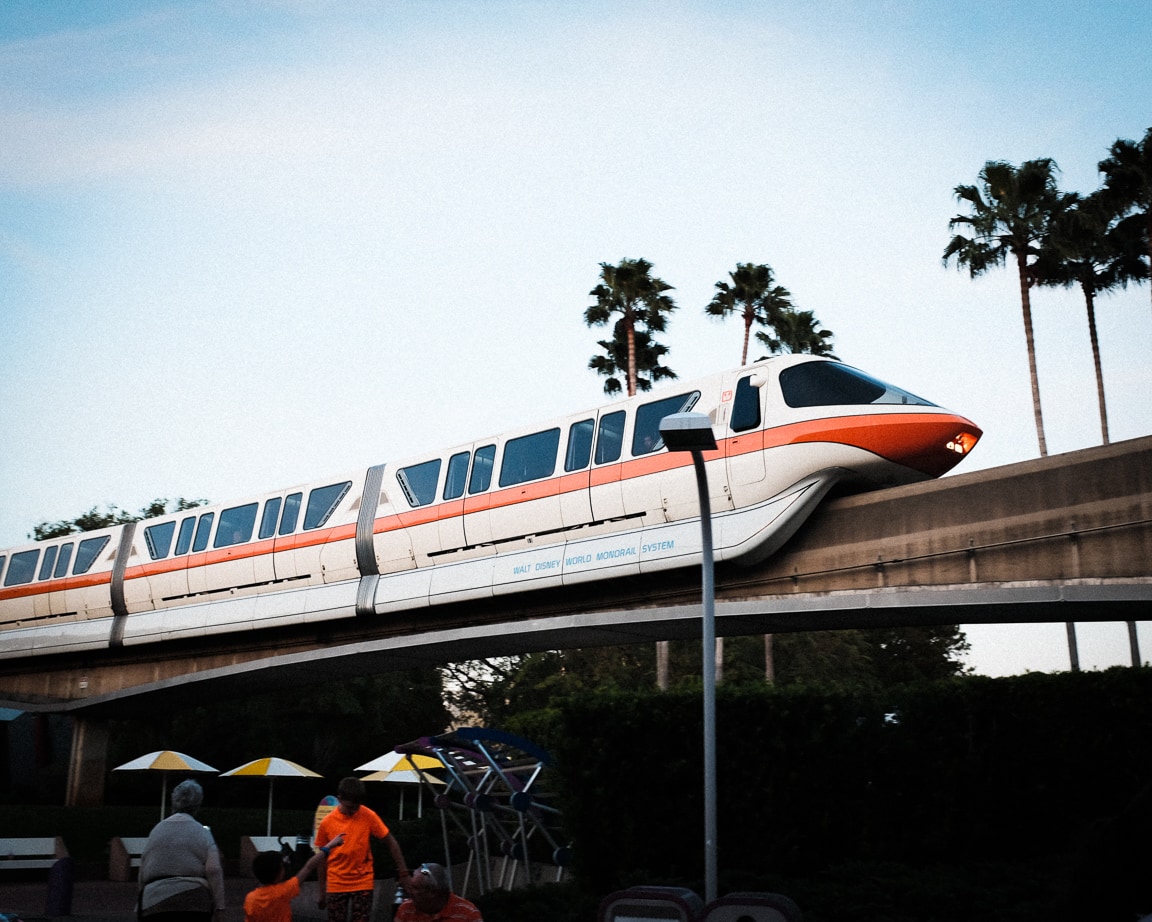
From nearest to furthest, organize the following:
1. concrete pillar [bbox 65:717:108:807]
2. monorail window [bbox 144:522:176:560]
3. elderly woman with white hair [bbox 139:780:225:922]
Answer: elderly woman with white hair [bbox 139:780:225:922]
monorail window [bbox 144:522:176:560]
concrete pillar [bbox 65:717:108:807]

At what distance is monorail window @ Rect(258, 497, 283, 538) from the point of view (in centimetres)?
2880

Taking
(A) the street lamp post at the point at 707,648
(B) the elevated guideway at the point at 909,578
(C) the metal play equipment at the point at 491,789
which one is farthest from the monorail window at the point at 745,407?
(A) the street lamp post at the point at 707,648

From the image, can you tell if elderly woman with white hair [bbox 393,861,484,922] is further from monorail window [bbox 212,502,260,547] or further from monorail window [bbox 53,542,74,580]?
monorail window [bbox 53,542,74,580]

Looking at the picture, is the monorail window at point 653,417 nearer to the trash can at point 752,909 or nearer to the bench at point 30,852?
the bench at point 30,852

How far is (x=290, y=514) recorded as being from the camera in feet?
93.2

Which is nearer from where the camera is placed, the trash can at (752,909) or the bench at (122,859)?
the trash can at (752,909)

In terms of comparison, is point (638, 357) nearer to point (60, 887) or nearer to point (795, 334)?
point (795, 334)

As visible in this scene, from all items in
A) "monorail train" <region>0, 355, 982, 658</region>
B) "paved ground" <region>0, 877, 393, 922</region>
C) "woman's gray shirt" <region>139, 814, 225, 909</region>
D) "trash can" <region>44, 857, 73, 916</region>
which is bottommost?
"paved ground" <region>0, 877, 393, 922</region>

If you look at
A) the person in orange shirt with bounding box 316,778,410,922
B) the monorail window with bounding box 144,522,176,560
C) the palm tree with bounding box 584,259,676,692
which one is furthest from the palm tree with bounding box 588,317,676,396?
the person in orange shirt with bounding box 316,778,410,922

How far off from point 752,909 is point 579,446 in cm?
1493

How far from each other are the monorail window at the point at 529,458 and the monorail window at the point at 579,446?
0.37 metres

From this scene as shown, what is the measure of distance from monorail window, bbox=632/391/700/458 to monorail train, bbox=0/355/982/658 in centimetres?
3

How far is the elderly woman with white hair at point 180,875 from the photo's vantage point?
7.18m

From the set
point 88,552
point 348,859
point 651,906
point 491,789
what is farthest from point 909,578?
point 88,552
